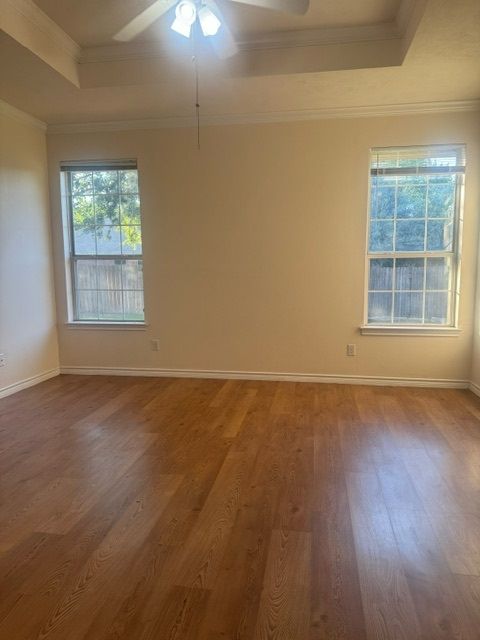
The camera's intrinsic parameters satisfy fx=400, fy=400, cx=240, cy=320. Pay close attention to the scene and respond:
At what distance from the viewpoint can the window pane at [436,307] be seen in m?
4.07

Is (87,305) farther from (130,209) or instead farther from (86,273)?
(130,209)

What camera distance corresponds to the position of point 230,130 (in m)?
4.16

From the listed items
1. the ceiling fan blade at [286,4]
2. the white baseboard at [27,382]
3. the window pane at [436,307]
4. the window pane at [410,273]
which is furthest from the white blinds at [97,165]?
the window pane at [436,307]

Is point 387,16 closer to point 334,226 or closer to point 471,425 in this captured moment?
point 334,226

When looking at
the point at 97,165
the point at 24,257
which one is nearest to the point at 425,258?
the point at 97,165

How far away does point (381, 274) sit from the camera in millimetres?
4137

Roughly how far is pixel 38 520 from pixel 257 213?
10.8 feet

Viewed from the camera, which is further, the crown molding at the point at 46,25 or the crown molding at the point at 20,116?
the crown molding at the point at 20,116

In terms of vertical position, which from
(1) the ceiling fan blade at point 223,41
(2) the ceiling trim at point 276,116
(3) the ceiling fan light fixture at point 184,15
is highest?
(2) the ceiling trim at point 276,116

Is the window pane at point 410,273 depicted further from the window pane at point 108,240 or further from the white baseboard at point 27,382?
the white baseboard at point 27,382

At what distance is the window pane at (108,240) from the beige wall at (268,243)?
388mm

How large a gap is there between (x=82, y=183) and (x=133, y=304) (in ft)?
4.92

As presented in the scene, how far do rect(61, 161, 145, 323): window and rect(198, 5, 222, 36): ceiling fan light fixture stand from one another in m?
2.24

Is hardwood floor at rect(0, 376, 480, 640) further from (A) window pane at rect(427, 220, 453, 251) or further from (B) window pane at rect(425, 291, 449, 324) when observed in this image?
(A) window pane at rect(427, 220, 453, 251)
